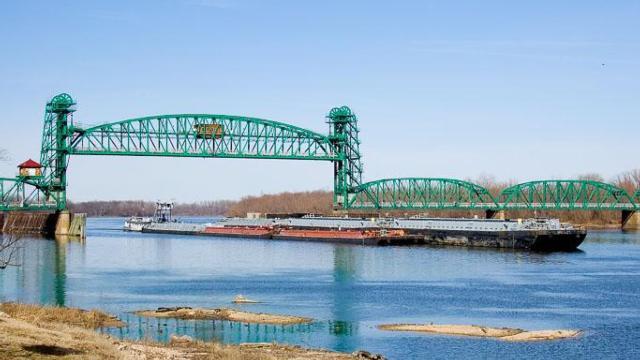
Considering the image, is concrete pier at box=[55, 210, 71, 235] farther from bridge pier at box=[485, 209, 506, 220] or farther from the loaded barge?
bridge pier at box=[485, 209, 506, 220]

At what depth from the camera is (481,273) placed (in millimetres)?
61719

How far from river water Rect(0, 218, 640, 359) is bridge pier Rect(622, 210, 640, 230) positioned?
61.7m

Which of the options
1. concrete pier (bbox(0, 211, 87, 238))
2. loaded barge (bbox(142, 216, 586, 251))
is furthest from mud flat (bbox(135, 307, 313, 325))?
concrete pier (bbox(0, 211, 87, 238))

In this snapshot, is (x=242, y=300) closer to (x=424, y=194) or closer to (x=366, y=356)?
(x=366, y=356)

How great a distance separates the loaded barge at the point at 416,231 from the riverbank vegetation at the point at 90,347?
62.2m

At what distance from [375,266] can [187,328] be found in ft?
111

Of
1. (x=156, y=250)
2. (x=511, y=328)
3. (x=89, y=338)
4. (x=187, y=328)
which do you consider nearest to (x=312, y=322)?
(x=187, y=328)

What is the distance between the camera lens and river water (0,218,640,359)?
33.3 m

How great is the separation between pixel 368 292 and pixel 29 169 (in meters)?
72.2

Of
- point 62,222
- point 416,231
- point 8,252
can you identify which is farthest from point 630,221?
point 8,252

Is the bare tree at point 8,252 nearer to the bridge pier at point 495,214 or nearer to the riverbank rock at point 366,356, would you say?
the riverbank rock at point 366,356

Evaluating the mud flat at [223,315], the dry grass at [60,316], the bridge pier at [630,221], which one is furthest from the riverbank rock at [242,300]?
the bridge pier at [630,221]

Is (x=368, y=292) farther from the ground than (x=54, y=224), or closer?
closer

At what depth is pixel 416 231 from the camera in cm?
10500
